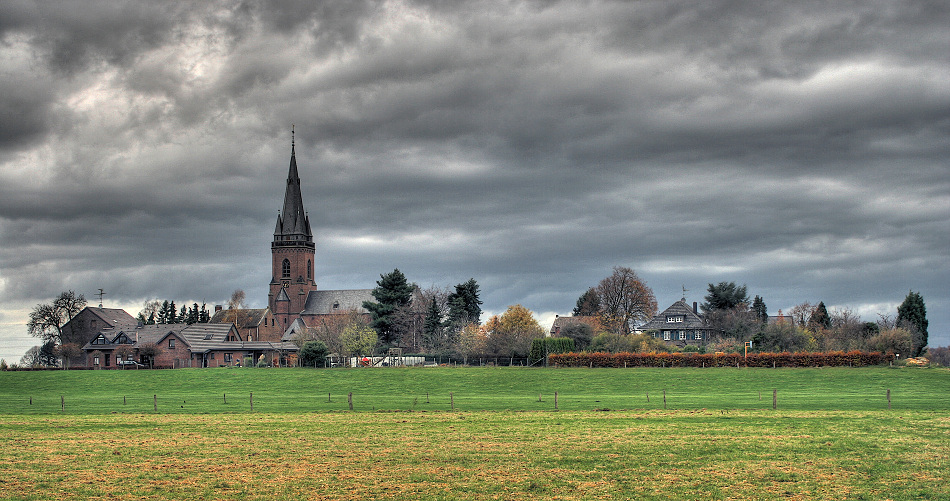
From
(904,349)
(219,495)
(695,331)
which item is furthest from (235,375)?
(695,331)

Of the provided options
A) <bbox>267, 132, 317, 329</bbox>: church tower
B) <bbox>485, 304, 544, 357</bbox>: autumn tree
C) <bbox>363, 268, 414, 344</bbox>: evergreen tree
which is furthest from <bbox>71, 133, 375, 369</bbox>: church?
<bbox>485, 304, 544, 357</bbox>: autumn tree

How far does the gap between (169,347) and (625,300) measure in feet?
215

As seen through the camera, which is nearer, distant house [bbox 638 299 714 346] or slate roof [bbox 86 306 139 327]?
slate roof [bbox 86 306 139 327]

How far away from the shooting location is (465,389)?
201 feet

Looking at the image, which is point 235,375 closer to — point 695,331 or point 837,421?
point 837,421

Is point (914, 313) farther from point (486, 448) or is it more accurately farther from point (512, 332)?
Result: point (486, 448)

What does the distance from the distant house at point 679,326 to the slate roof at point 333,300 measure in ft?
190

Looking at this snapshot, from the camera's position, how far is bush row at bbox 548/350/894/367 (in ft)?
244

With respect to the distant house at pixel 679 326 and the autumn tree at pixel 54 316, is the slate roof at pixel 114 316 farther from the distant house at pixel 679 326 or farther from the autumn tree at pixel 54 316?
the distant house at pixel 679 326

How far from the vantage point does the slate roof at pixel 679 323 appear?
129000mm

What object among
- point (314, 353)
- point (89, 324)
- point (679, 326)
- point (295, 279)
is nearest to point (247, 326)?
point (295, 279)

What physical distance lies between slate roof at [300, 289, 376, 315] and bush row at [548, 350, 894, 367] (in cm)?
8295

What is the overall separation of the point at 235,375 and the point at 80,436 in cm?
4768

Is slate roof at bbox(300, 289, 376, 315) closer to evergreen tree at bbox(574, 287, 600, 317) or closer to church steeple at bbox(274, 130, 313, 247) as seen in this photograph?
church steeple at bbox(274, 130, 313, 247)
